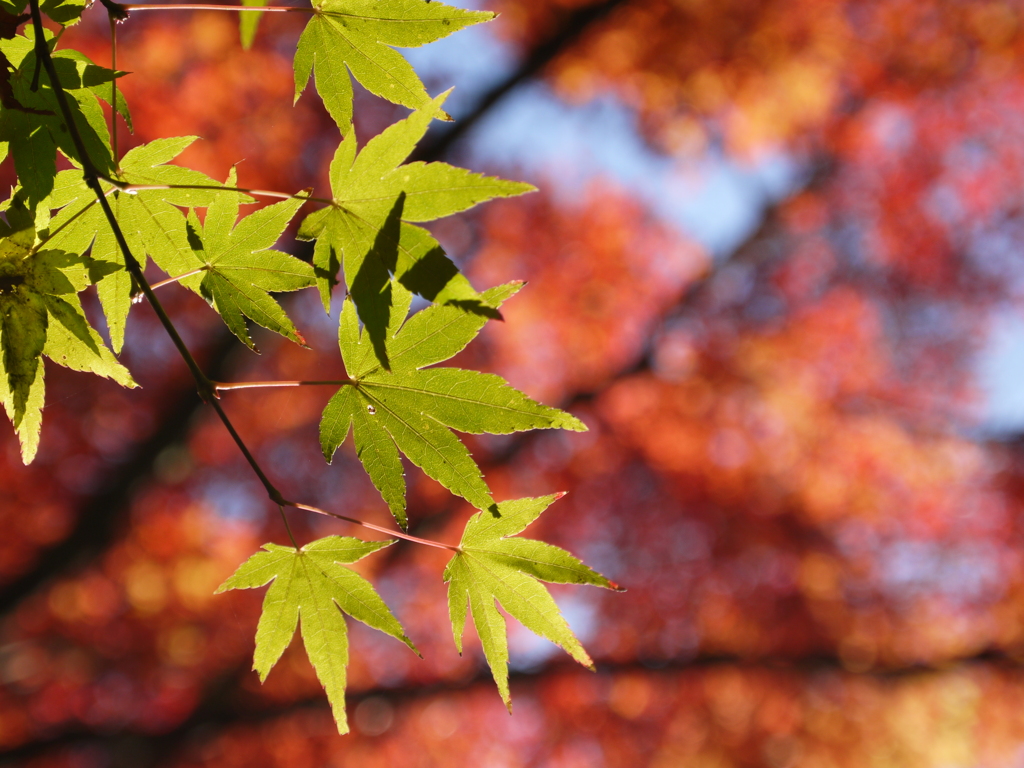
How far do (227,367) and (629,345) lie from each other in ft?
15.0

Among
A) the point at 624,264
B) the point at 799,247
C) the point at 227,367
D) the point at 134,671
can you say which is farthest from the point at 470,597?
the point at 799,247

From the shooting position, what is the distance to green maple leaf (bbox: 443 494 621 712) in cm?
80

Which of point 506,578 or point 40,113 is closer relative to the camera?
point 40,113

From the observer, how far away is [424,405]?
0.75 meters

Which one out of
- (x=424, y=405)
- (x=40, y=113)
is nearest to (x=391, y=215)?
(x=424, y=405)

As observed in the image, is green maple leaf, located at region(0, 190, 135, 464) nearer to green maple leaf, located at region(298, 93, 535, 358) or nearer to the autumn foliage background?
green maple leaf, located at region(298, 93, 535, 358)

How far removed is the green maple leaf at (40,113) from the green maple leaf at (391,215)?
257mm

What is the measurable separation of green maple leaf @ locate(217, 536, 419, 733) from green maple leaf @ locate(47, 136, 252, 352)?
0.34m

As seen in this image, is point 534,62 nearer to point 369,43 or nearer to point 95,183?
point 369,43

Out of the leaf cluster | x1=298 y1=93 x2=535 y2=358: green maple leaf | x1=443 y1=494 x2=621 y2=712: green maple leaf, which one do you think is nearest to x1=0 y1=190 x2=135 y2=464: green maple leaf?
the leaf cluster

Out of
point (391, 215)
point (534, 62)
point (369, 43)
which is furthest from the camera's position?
point (534, 62)

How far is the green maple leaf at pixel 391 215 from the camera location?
613mm

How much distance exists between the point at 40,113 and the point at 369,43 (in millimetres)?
343

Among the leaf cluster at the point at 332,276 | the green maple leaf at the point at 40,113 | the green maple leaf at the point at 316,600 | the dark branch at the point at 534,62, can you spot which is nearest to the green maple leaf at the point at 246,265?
the leaf cluster at the point at 332,276
